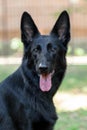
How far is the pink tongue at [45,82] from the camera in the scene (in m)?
6.50

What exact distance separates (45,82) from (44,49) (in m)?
0.42

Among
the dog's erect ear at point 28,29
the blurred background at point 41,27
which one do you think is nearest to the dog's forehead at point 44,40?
the dog's erect ear at point 28,29

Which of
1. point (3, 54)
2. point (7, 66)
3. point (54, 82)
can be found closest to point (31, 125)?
point (54, 82)

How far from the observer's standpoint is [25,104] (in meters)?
6.41

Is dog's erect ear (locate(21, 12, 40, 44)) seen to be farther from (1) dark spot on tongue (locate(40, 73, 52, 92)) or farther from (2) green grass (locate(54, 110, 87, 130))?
(2) green grass (locate(54, 110, 87, 130))

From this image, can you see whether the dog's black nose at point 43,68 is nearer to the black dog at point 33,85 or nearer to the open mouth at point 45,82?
the black dog at point 33,85

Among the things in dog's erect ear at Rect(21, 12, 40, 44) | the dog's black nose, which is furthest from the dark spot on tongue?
dog's erect ear at Rect(21, 12, 40, 44)

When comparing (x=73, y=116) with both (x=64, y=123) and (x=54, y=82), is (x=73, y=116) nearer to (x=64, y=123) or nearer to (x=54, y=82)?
(x=64, y=123)

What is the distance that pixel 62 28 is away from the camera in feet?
22.6

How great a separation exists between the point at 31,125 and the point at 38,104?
1.03ft

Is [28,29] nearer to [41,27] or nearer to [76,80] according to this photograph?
[76,80]

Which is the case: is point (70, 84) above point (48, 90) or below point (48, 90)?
below

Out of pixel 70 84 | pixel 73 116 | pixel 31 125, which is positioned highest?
pixel 31 125

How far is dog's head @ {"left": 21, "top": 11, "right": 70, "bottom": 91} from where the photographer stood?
642cm
